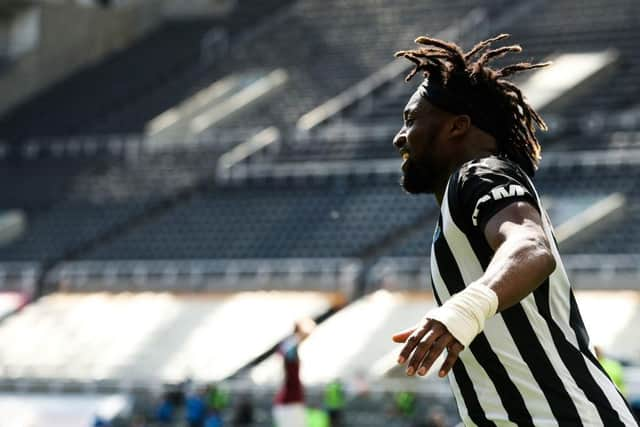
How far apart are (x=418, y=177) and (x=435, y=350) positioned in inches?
34.6

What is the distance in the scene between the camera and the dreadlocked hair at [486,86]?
12.4 ft

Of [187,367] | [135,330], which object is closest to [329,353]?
[187,367]

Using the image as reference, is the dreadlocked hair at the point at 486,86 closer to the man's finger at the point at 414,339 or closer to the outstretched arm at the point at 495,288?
the outstretched arm at the point at 495,288

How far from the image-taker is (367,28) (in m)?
30.8

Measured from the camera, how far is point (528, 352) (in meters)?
3.57

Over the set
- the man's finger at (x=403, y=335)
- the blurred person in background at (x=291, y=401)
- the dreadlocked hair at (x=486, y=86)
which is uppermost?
the blurred person in background at (x=291, y=401)

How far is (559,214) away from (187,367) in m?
6.29

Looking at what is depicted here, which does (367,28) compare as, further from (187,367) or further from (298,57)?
(187,367)

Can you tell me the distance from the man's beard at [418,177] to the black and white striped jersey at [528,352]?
0.49 feet

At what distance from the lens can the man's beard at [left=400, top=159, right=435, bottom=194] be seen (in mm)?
3777

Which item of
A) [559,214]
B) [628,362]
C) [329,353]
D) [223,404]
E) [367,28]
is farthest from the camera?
[367,28]

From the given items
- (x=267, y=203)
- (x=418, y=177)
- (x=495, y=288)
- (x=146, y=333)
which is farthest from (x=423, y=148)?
(x=267, y=203)

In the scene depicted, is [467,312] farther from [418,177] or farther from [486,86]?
[486,86]

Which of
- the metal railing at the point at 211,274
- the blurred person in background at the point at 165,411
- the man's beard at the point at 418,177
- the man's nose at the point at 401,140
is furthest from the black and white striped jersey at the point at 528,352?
the metal railing at the point at 211,274
